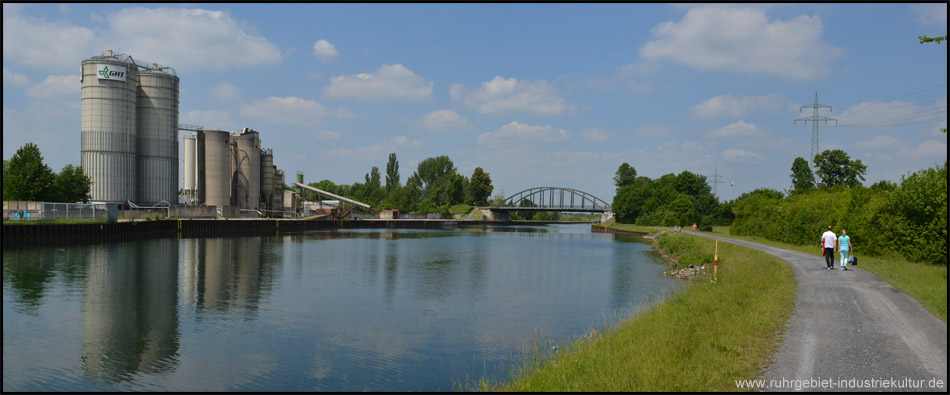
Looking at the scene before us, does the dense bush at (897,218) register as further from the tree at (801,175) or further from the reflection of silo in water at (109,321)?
the tree at (801,175)

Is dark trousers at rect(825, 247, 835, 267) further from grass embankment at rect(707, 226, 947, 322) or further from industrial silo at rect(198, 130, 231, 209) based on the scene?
industrial silo at rect(198, 130, 231, 209)

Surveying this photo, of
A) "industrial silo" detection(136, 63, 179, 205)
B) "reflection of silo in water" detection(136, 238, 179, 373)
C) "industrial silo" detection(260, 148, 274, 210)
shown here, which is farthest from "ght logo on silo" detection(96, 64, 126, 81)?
"reflection of silo in water" detection(136, 238, 179, 373)

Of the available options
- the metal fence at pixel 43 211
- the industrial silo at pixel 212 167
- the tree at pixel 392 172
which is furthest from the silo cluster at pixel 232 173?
the tree at pixel 392 172

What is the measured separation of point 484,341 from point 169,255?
127 feet

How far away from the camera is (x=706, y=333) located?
44.4ft

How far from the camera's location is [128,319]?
848 inches

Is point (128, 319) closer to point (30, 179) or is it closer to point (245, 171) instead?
point (30, 179)

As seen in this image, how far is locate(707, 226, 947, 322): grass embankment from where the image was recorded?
1576cm

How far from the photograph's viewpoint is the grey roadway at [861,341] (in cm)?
1012

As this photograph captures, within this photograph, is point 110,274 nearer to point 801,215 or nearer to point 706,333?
point 706,333

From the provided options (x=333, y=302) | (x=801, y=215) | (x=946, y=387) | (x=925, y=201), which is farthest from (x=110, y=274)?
(x=801, y=215)

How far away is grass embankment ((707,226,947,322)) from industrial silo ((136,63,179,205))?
9581 centimetres

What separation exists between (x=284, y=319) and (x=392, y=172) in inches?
6623

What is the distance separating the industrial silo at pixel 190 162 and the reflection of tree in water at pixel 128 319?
6885 centimetres
